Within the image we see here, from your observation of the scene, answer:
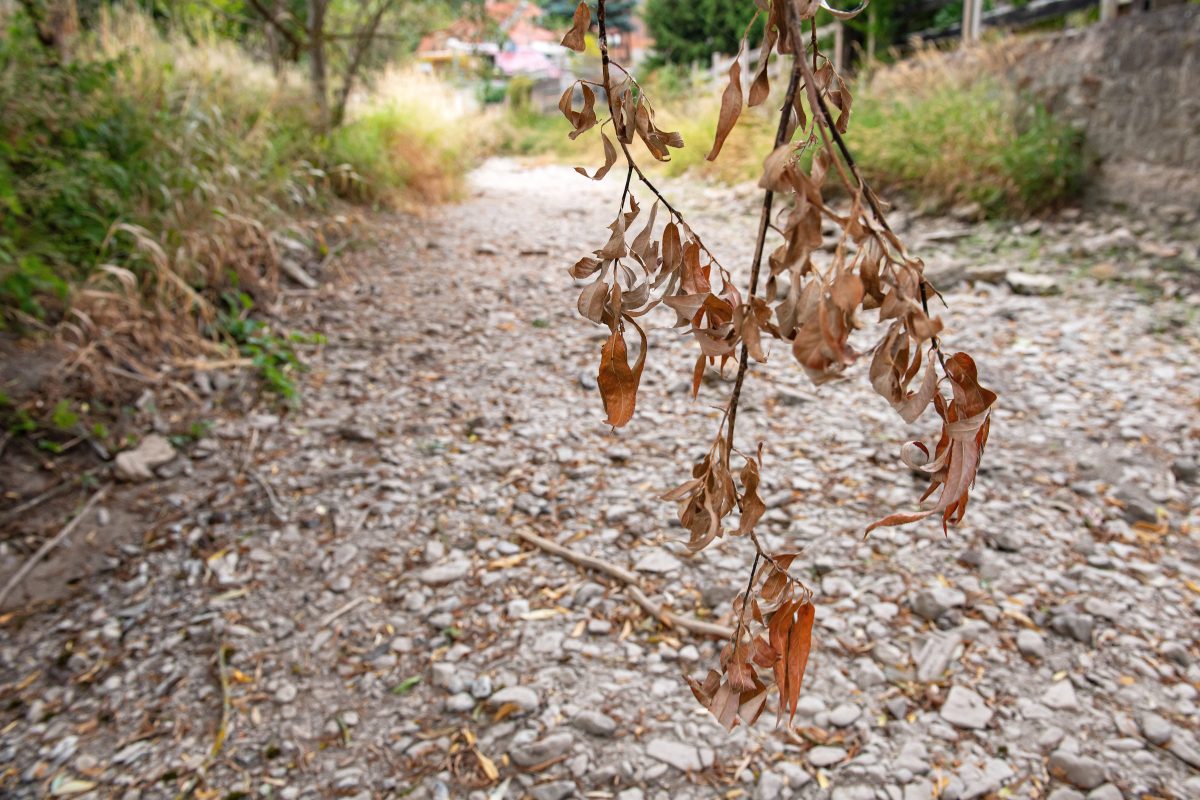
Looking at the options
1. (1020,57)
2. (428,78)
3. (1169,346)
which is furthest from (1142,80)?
(428,78)

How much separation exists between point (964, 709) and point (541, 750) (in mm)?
992

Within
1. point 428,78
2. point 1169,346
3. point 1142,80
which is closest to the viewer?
point 1169,346

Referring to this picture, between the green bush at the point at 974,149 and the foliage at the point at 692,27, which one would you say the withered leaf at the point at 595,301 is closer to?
the green bush at the point at 974,149

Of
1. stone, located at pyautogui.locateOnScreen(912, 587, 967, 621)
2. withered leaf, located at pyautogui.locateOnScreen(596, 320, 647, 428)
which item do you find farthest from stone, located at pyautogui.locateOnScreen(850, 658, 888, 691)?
withered leaf, located at pyautogui.locateOnScreen(596, 320, 647, 428)

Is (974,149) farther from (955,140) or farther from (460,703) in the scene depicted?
(460,703)

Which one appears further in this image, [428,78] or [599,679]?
[428,78]

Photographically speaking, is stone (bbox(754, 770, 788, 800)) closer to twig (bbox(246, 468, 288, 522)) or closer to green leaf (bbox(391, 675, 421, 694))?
green leaf (bbox(391, 675, 421, 694))

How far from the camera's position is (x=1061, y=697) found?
6.17ft

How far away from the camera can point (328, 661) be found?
212 centimetres

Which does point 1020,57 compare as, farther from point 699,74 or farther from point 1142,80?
point 699,74

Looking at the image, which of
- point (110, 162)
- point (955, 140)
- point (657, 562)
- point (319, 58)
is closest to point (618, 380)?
point (657, 562)

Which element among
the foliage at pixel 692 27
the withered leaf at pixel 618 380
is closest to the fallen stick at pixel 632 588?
the withered leaf at pixel 618 380

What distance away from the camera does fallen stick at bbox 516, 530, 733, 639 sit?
6.98 feet

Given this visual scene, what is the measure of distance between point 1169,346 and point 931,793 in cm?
299
